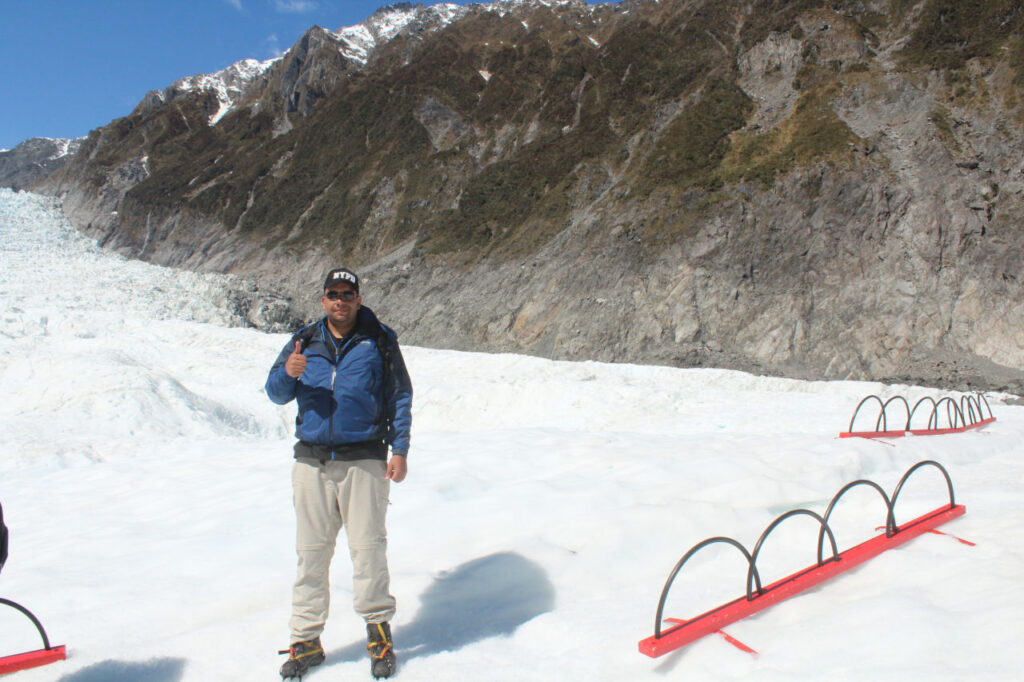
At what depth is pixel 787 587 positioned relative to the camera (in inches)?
143

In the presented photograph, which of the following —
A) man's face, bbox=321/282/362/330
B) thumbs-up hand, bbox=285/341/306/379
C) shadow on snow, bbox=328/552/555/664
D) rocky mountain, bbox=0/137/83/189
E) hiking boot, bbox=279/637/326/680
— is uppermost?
rocky mountain, bbox=0/137/83/189

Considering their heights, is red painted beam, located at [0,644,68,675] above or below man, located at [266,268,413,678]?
below

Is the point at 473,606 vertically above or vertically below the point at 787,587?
below

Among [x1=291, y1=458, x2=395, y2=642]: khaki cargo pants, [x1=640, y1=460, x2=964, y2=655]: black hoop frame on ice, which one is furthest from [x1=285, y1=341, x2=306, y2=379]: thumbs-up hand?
[x1=640, y1=460, x2=964, y2=655]: black hoop frame on ice

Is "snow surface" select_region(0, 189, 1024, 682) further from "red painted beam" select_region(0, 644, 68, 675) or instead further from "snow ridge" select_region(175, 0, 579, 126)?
"snow ridge" select_region(175, 0, 579, 126)

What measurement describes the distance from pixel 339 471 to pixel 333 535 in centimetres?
36

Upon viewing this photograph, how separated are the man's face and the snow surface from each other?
1828mm

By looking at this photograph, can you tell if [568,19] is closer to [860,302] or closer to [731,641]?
[860,302]

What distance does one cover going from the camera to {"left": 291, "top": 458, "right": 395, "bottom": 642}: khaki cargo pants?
→ 3.24 meters

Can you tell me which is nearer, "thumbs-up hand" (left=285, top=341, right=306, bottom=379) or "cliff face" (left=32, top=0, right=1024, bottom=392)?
"thumbs-up hand" (left=285, top=341, right=306, bottom=379)

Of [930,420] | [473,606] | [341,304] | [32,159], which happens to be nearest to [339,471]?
[341,304]

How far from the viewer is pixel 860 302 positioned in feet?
79.8

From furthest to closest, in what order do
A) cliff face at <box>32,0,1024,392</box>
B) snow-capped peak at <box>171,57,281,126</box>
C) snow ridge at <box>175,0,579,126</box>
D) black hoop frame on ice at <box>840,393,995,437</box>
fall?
snow-capped peak at <box>171,57,281,126</box>
snow ridge at <box>175,0,579,126</box>
cliff face at <box>32,0,1024,392</box>
black hoop frame on ice at <box>840,393,995,437</box>

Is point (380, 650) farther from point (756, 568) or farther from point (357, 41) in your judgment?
point (357, 41)
